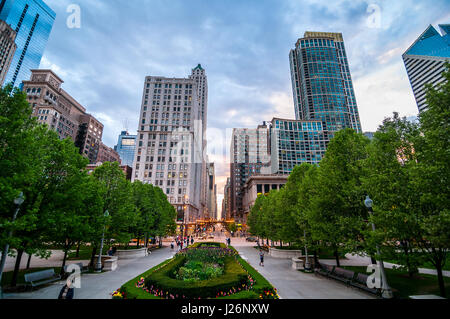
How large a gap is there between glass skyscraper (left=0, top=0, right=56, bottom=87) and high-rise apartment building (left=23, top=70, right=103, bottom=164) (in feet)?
44.2

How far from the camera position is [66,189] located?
14.4m

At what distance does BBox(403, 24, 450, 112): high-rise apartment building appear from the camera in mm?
105625

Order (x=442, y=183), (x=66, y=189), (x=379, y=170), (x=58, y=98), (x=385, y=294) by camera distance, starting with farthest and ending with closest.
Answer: (x=58, y=98)
(x=66, y=189)
(x=379, y=170)
(x=385, y=294)
(x=442, y=183)

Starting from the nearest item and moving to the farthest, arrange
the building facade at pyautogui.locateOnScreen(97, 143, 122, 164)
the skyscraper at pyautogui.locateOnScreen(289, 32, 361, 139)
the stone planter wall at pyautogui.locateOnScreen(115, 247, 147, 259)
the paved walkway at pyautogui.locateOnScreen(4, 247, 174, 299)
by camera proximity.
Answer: the paved walkway at pyautogui.locateOnScreen(4, 247, 174, 299), the stone planter wall at pyautogui.locateOnScreen(115, 247, 147, 259), the skyscraper at pyautogui.locateOnScreen(289, 32, 361, 139), the building facade at pyautogui.locateOnScreen(97, 143, 122, 164)

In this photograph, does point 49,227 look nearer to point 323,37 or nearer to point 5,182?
point 5,182

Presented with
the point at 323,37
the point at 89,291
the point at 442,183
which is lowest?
the point at 89,291

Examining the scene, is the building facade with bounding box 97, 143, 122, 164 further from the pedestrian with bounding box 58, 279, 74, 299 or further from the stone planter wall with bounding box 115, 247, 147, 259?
the pedestrian with bounding box 58, 279, 74, 299

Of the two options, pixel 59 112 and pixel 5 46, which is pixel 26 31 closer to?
pixel 5 46

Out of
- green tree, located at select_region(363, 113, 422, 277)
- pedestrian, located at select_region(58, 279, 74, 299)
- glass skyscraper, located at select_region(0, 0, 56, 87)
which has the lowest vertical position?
pedestrian, located at select_region(58, 279, 74, 299)

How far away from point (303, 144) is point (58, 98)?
16122 cm

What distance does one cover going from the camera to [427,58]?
114188 millimetres

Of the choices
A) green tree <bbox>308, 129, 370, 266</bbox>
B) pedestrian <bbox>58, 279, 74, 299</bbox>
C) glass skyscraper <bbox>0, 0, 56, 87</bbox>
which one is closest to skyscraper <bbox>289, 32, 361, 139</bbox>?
green tree <bbox>308, 129, 370, 266</bbox>
